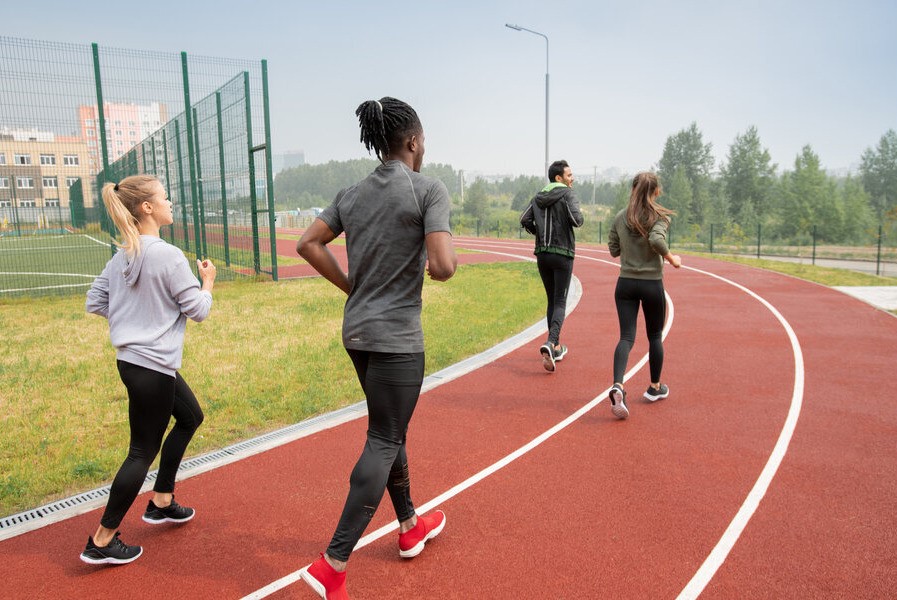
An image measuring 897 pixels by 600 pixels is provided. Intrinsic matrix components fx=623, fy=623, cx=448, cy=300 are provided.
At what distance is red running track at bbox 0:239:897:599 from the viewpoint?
2938 millimetres

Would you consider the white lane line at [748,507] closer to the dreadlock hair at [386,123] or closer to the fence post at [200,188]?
the dreadlock hair at [386,123]

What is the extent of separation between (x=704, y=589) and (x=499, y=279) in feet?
40.3

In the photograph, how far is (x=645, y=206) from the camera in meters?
5.02

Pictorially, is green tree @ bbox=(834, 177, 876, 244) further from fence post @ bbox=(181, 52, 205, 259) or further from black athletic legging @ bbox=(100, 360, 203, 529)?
black athletic legging @ bbox=(100, 360, 203, 529)

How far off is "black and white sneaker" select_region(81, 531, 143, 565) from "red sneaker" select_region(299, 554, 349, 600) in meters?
1.16

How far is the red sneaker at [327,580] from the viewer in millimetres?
2494

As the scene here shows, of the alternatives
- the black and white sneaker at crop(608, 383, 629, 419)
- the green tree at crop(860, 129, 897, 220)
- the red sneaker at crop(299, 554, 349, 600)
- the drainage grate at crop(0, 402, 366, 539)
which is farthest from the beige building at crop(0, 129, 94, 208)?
the green tree at crop(860, 129, 897, 220)

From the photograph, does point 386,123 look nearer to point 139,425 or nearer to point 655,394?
point 139,425

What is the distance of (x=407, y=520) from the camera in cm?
307

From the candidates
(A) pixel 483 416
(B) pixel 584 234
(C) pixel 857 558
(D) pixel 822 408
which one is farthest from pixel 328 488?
(B) pixel 584 234

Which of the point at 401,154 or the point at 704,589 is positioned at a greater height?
the point at 401,154

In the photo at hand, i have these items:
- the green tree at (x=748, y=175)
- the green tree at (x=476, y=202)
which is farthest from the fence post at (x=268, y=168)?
the green tree at (x=748, y=175)

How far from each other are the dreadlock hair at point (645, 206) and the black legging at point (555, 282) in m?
1.47

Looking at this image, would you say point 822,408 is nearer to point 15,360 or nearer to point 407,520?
point 407,520
